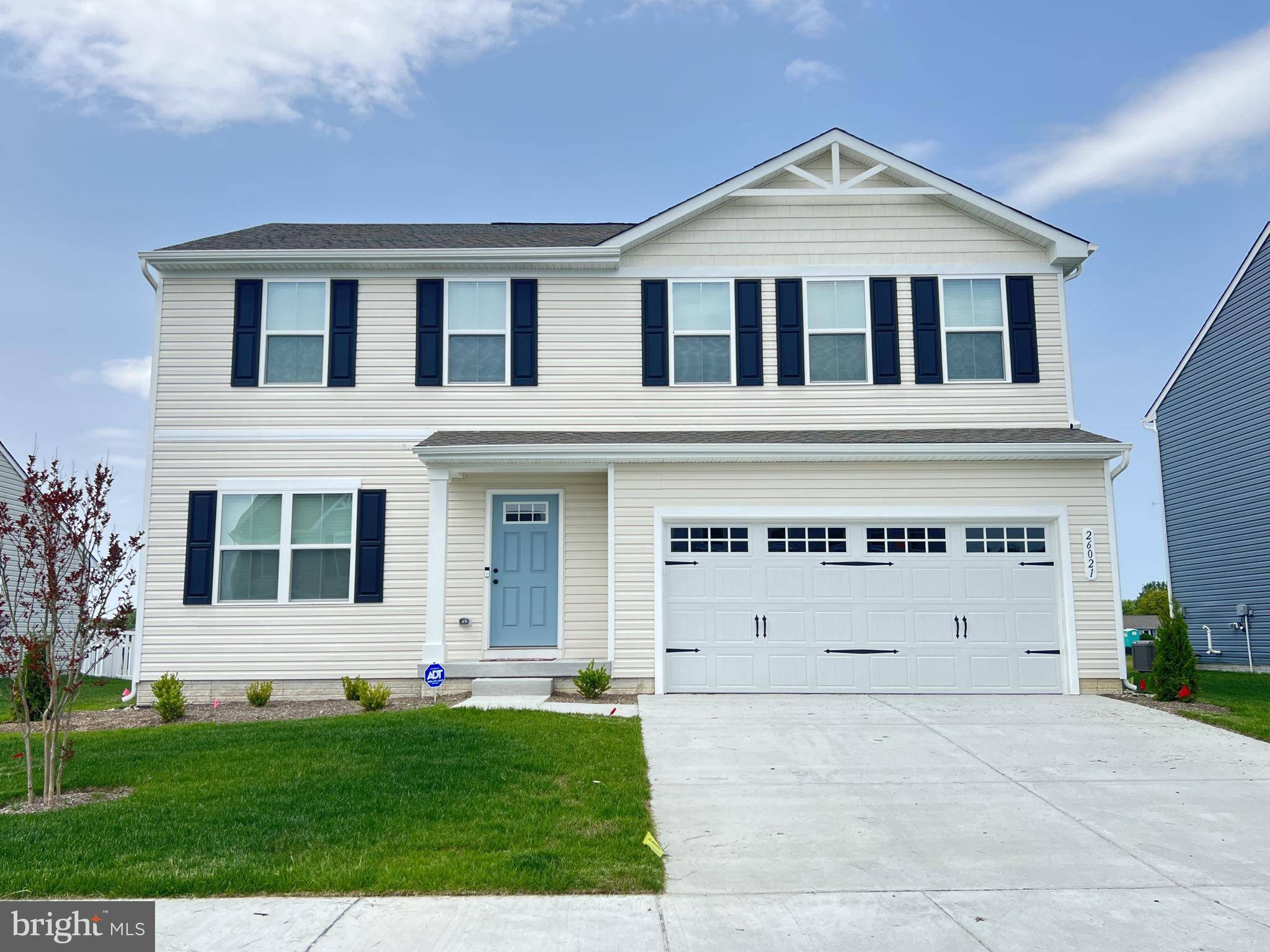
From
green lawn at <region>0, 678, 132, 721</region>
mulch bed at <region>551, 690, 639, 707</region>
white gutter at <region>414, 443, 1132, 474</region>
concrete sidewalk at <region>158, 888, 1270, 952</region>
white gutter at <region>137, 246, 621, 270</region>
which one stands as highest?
white gutter at <region>137, 246, 621, 270</region>

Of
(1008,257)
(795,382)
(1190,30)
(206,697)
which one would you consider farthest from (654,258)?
(1190,30)

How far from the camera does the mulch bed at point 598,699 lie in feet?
36.9

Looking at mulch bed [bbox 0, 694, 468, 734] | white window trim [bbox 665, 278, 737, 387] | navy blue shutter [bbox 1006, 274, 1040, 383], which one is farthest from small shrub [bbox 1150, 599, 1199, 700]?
mulch bed [bbox 0, 694, 468, 734]

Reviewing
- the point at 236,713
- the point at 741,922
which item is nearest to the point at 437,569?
the point at 236,713

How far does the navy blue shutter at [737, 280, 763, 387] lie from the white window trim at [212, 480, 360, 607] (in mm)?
5684

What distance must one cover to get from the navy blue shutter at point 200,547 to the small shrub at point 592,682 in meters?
5.33

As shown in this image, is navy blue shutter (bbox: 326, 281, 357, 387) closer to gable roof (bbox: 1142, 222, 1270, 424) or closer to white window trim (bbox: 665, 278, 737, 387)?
white window trim (bbox: 665, 278, 737, 387)

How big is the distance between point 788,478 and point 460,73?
11088mm

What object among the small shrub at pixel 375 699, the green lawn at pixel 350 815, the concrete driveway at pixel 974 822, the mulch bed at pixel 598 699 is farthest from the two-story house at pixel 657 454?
the green lawn at pixel 350 815

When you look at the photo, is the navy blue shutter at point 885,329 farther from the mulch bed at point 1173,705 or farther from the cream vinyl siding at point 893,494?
the mulch bed at point 1173,705

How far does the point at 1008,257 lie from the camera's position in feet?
44.6

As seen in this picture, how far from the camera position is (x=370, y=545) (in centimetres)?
1282

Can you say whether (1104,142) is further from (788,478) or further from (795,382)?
(788,478)

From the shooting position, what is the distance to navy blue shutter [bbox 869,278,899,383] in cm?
1334
